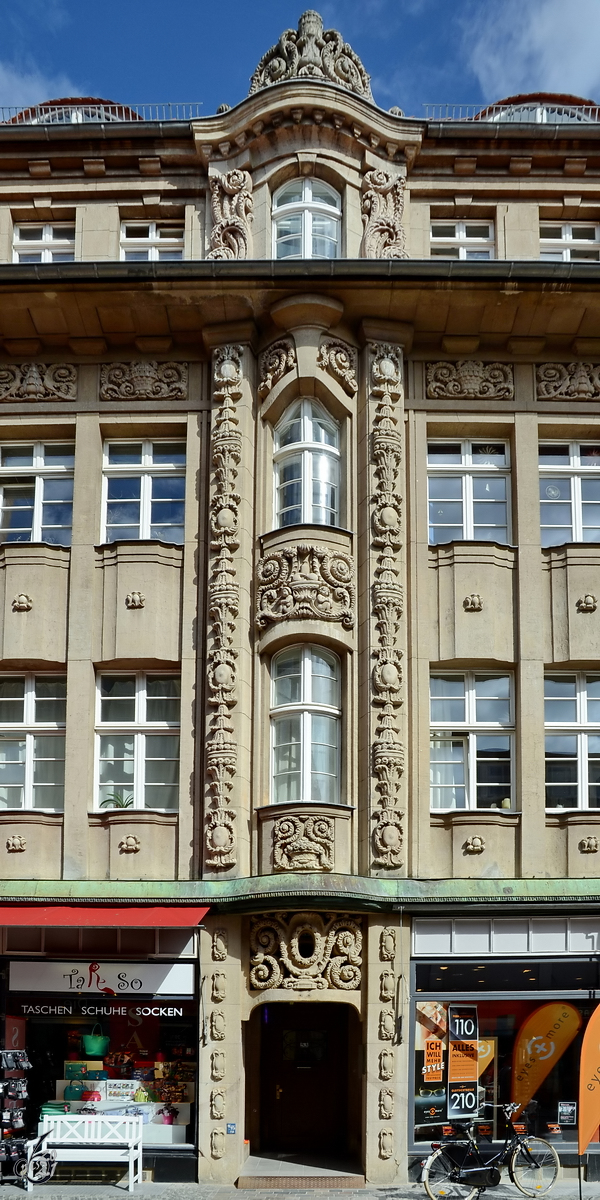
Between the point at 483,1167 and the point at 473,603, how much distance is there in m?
7.57

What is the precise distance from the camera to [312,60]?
21.1 meters

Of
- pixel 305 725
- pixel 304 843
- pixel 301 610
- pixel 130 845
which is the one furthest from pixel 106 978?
pixel 301 610

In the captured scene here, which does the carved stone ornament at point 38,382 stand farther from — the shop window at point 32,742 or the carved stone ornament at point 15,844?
the carved stone ornament at point 15,844

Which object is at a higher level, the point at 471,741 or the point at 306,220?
the point at 306,220

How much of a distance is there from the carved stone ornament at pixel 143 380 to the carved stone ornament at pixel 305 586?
3.30 meters

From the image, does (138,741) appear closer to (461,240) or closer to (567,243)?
(461,240)

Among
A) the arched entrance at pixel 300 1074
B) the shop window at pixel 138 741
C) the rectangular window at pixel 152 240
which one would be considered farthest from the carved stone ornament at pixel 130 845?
the rectangular window at pixel 152 240

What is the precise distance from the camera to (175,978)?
59.2ft

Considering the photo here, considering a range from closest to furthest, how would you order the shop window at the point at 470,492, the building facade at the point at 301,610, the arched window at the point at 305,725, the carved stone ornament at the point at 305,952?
the carved stone ornament at the point at 305,952
the building facade at the point at 301,610
the arched window at the point at 305,725
the shop window at the point at 470,492

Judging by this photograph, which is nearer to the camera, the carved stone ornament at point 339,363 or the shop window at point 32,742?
the shop window at point 32,742

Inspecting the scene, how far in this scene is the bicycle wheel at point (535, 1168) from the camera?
1670 cm

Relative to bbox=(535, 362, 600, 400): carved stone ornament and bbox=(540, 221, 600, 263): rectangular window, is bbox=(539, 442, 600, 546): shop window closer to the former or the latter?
bbox=(535, 362, 600, 400): carved stone ornament

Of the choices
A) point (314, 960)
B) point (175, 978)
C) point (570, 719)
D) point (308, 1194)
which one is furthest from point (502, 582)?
point (308, 1194)

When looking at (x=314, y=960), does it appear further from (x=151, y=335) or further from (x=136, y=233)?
(x=136, y=233)
